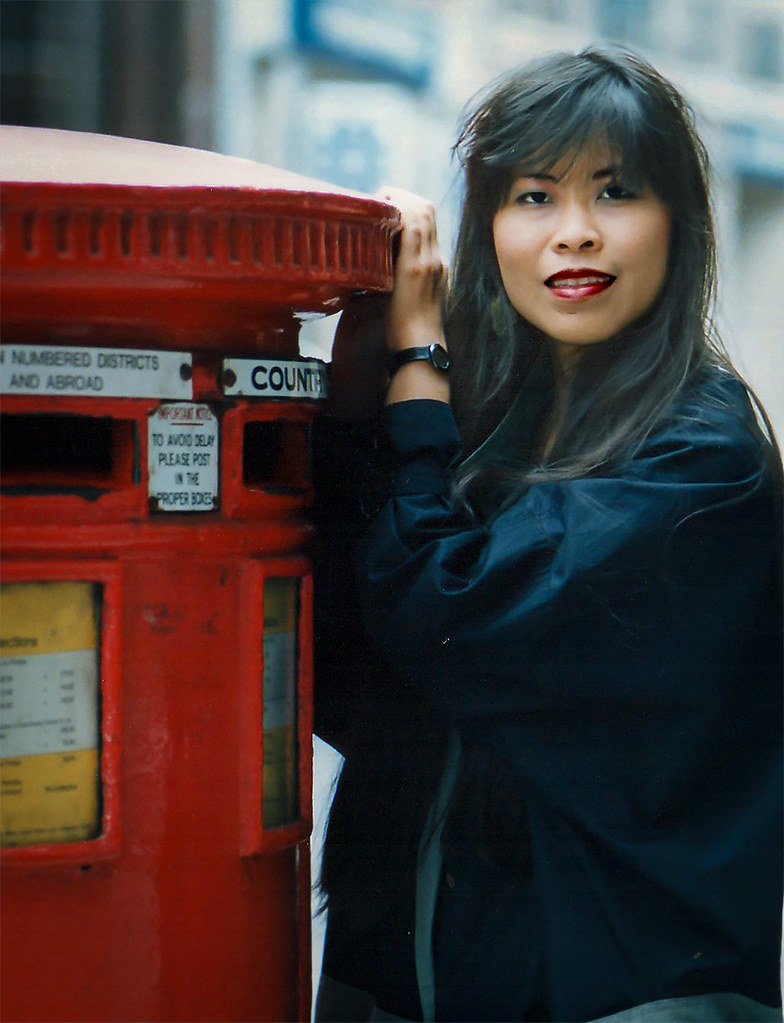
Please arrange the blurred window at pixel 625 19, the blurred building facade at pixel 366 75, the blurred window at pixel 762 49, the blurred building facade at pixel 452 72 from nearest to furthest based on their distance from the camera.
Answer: the blurred building facade at pixel 366 75 < the blurred building facade at pixel 452 72 < the blurred window at pixel 625 19 < the blurred window at pixel 762 49

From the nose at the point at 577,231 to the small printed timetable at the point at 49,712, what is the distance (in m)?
0.59

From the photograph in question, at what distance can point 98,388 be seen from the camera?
1.05m

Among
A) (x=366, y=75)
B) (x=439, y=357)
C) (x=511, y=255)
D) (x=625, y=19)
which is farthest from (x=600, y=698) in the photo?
(x=625, y=19)

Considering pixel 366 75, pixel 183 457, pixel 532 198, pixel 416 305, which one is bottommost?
pixel 183 457

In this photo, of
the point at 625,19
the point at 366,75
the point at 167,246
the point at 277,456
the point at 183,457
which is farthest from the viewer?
the point at 625,19

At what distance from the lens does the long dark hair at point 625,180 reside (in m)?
1.26

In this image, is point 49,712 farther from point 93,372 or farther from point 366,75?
point 366,75

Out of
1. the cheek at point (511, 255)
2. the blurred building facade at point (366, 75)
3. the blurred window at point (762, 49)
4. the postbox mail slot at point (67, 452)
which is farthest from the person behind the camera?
the blurred window at point (762, 49)

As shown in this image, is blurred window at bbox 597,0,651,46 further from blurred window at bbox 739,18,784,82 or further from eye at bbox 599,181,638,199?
eye at bbox 599,181,638,199

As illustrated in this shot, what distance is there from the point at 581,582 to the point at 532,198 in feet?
1.48

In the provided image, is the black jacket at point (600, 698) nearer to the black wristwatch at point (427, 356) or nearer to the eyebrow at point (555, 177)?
the black wristwatch at point (427, 356)

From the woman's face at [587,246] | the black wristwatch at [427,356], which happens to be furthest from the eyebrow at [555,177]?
the black wristwatch at [427,356]

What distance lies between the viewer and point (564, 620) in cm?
113

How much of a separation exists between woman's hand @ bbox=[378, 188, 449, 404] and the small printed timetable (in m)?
0.39
